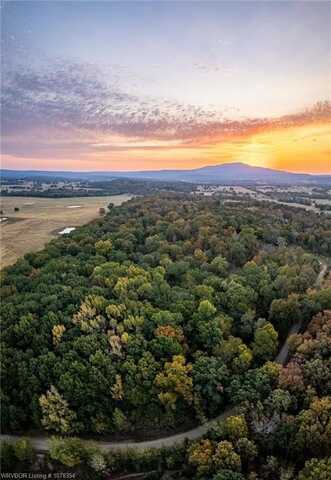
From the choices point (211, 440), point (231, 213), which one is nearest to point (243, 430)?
point (211, 440)

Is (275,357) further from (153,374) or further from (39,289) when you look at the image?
(39,289)

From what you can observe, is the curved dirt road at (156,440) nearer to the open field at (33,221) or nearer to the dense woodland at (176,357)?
the dense woodland at (176,357)

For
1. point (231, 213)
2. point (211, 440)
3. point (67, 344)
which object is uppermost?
point (231, 213)

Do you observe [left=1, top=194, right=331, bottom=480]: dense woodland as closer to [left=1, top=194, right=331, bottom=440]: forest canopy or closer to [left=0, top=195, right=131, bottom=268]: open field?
[left=1, top=194, right=331, bottom=440]: forest canopy

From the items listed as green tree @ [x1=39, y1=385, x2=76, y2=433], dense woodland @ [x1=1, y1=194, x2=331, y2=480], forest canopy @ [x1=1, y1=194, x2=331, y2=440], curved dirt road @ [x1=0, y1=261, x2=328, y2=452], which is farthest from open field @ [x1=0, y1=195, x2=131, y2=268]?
curved dirt road @ [x1=0, y1=261, x2=328, y2=452]

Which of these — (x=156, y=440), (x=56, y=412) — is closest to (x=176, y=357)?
(x=156, y=440)

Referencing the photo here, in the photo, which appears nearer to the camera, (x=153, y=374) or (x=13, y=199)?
(x=153, y=374)

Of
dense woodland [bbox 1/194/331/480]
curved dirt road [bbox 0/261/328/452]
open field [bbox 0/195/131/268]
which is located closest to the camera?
dense woodland [bbox 1/194/331/480]
